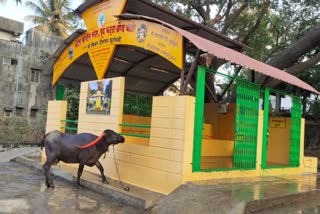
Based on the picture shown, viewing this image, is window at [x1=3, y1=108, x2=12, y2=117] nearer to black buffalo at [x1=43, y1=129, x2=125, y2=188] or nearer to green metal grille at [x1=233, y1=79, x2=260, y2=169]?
black buffalo at [x1=43, y1=129, x2=125, y2=188]

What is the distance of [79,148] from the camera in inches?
312

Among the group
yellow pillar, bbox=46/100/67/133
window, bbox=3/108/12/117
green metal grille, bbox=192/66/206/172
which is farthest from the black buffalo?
window, bbox=3/108/12/117

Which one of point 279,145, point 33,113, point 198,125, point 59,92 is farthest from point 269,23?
point 33,113

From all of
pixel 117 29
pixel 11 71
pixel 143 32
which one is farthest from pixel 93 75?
pixel 11 71

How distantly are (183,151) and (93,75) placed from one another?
6.58m

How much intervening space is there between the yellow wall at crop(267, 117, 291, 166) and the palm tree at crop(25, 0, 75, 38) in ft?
74.8

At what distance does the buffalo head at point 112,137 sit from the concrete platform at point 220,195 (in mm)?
911

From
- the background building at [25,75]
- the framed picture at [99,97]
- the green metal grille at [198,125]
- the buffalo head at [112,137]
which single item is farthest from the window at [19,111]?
the green metal grille at [198,125]

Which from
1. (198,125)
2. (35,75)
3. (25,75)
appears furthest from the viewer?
(35,75)

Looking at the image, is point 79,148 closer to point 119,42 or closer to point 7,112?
point 119,42

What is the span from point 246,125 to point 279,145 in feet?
10.3

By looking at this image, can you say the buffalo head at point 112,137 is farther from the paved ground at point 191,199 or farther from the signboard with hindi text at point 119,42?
the signboard with hindi text at point 119,42

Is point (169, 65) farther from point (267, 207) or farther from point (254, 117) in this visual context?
point (267, 207)

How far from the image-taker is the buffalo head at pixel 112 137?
25.4 feet
